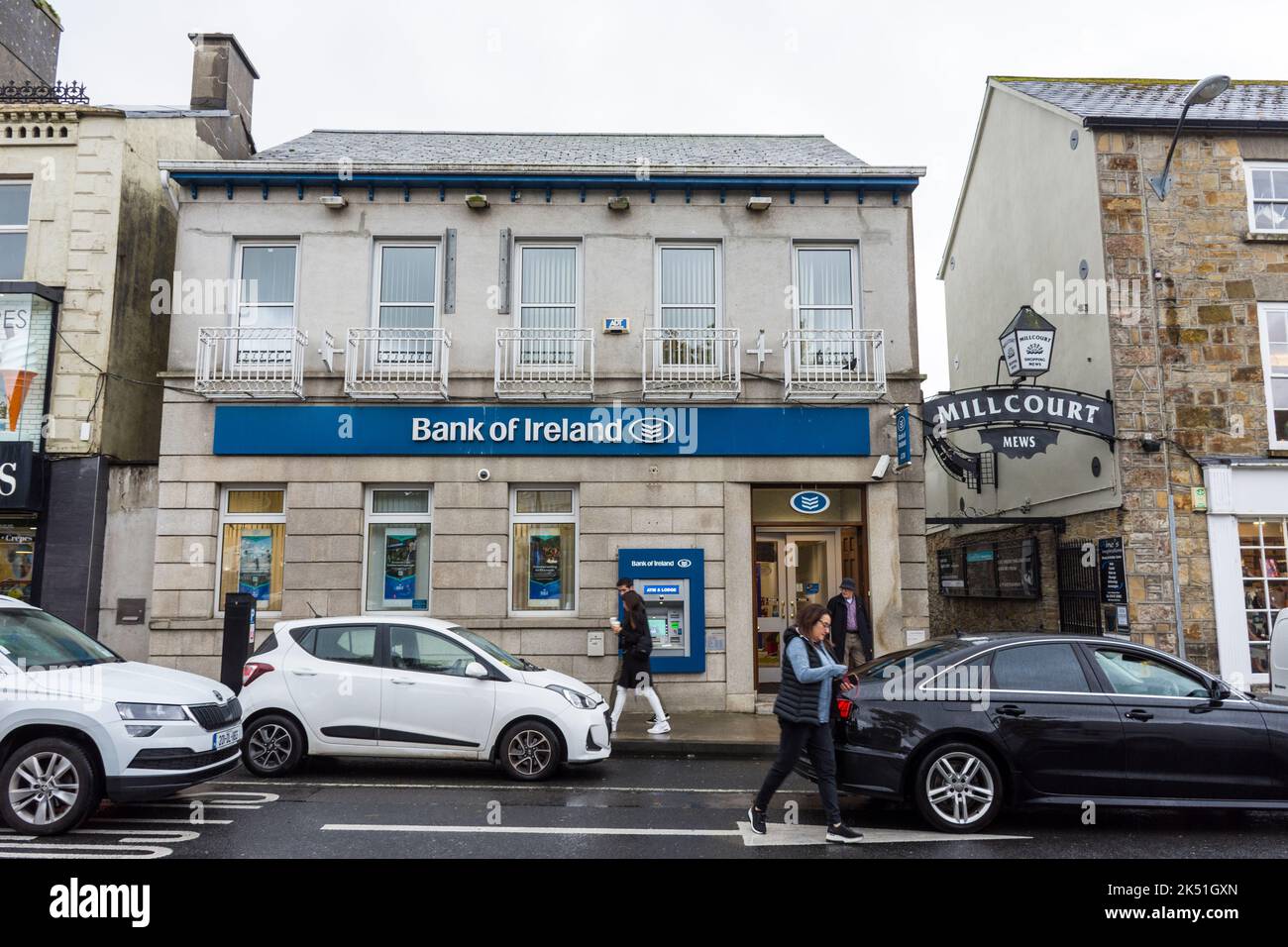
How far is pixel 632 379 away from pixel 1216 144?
10.1 m

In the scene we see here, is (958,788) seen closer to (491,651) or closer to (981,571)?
(491,651)

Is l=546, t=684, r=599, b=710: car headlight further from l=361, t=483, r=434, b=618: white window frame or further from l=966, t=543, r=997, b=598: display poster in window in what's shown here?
l=966, t=543, r=997, b=598: display poster in window

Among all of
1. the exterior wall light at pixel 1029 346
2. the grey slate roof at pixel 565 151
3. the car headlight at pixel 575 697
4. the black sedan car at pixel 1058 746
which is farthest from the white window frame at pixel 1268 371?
the car headlight at pixel 575 697

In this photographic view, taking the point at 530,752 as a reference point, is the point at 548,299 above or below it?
above

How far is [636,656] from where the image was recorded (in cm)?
1164

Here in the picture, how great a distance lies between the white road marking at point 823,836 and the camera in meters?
6.83

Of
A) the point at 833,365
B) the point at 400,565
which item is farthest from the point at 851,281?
the point at 400,565


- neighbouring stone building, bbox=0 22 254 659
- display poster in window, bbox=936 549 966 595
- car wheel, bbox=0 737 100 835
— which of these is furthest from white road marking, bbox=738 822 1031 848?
display poster in window, bbox=936 549 966 595

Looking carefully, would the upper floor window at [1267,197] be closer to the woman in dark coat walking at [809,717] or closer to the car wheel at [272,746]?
the woman in dark coat walking at [809,717]

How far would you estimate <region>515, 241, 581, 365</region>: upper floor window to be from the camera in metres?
14.1

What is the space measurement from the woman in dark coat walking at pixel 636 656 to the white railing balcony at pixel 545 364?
3552mm

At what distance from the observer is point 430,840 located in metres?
6.75

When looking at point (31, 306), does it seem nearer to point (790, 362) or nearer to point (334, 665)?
point (334, 665)

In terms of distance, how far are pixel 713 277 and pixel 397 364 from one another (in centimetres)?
527
